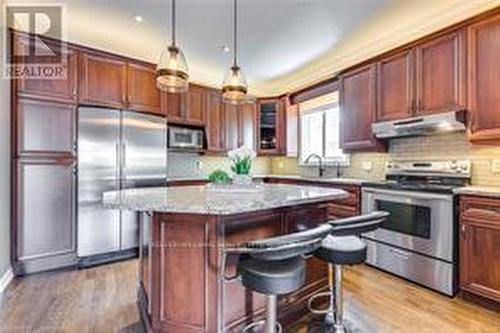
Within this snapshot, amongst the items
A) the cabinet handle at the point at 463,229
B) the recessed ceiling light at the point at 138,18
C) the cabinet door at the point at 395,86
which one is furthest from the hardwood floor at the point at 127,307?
the recessed ceiling light at the point at 138,18

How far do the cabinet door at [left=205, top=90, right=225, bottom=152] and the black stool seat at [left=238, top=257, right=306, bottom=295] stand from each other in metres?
3.78

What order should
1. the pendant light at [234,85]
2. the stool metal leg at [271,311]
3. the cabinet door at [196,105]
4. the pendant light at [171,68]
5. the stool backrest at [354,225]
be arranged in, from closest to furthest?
the stool metal leg at [271,311] → the stool backrest at [354,225] → the pendant light at [171,68] → the pendant light at [234,85] → the cabinet door at [196,105]

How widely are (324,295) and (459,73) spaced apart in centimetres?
241

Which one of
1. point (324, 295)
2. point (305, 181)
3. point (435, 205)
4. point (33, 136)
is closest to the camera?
point (324, 295)

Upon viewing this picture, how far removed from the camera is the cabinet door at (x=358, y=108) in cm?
400

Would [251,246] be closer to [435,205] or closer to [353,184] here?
[435,205]

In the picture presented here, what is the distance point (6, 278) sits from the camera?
9.88 ft

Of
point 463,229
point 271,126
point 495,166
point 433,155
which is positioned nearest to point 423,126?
point 433,155

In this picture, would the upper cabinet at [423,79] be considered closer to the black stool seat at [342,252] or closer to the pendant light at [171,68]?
the black stool seat at [342,252]

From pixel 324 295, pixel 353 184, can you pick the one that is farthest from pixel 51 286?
pixel 353 184

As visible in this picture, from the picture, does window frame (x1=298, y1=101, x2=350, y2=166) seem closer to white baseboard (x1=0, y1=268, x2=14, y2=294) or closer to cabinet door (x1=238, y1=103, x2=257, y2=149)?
cabinet door (x1=238, y1=103, x2=257, y2=149)

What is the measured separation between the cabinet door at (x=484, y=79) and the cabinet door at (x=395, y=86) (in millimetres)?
626

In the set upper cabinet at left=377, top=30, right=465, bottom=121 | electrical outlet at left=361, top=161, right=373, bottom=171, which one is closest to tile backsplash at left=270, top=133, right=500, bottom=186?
electrical outlet at left=361, top=161, right=373, bottom=171

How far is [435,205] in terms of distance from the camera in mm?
2922
